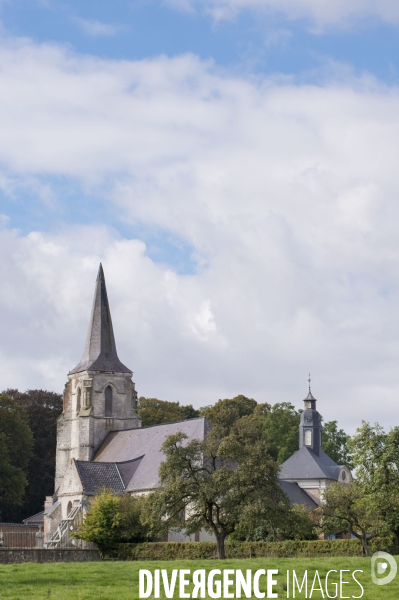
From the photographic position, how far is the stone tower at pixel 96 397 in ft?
226

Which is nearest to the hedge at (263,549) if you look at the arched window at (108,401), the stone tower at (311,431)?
the arched window at (108,401)

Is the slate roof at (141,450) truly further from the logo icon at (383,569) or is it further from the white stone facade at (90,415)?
the logo icon at (383,569)

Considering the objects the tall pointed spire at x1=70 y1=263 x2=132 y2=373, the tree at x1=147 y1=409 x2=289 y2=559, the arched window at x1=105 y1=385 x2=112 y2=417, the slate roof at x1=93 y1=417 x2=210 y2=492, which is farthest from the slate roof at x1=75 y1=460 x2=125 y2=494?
the tree at x1=147 y1=409 x2=289 y2=559

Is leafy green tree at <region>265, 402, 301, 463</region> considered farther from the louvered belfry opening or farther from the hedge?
the hedge

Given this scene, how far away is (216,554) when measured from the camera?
41125mm

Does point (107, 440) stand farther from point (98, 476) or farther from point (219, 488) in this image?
point (219, 488)

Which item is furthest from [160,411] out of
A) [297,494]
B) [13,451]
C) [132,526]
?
[132,526]

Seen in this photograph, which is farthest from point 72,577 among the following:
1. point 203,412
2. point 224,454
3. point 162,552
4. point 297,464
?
point 203,412

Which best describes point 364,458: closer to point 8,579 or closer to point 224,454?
point 224,454

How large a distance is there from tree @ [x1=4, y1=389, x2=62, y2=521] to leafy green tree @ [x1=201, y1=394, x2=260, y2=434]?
1559 centimetres

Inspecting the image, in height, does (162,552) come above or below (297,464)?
below

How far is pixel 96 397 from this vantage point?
69875 millimetres

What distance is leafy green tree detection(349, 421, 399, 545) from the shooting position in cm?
A: 3850

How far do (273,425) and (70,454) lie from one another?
24.0m
